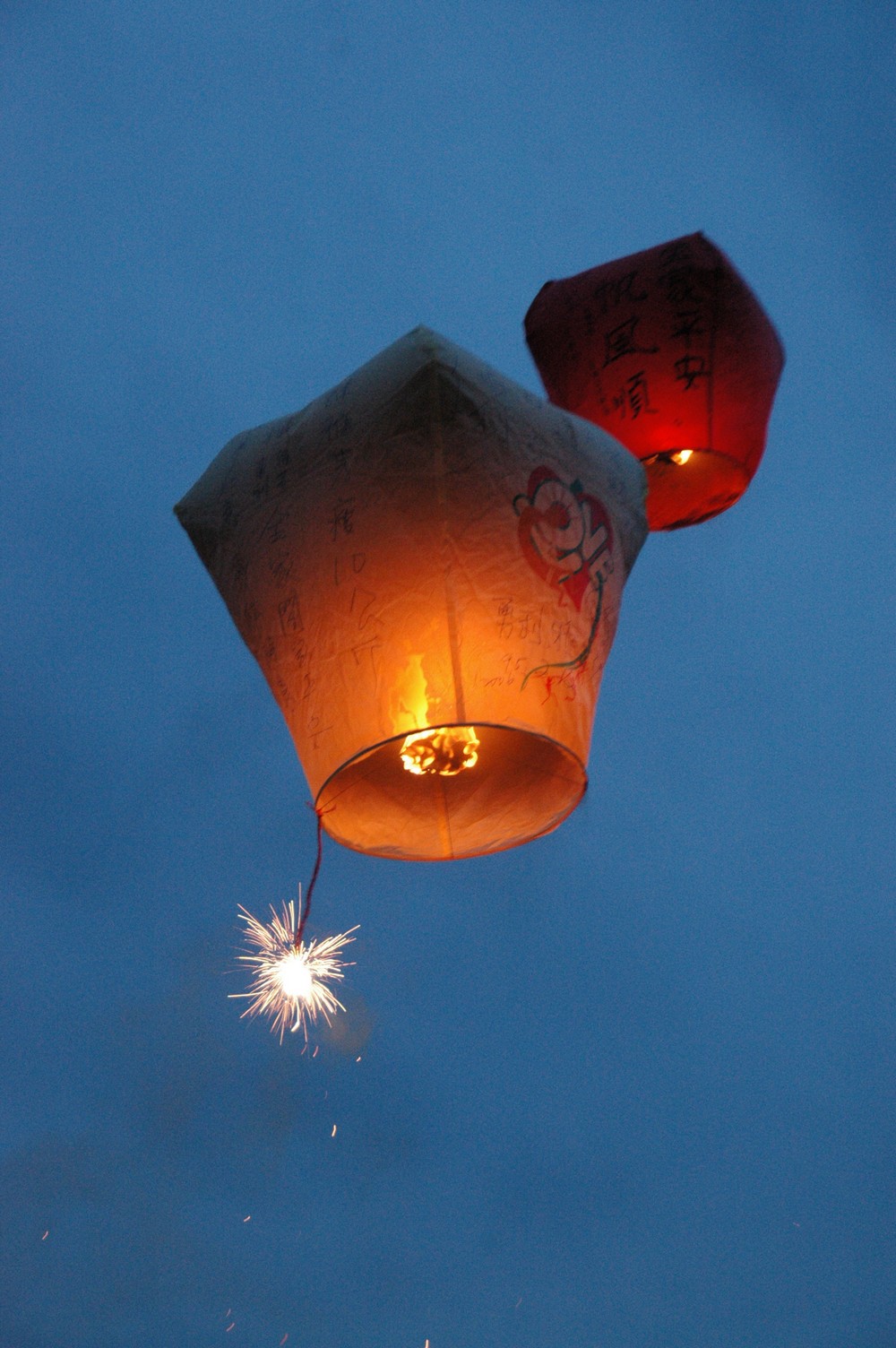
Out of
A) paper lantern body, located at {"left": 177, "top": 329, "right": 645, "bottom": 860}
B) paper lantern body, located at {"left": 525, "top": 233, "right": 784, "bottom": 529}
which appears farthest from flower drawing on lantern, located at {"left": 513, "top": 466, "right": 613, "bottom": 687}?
paper lantern body, located at {"left": 525, "top": 233, "right": 784, "bottom": 529}

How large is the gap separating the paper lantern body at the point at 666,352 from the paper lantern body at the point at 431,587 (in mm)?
715

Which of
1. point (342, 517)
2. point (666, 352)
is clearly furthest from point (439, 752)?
point (666, 352)

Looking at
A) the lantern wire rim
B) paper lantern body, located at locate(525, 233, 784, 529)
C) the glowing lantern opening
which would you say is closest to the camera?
the lantern wire rim

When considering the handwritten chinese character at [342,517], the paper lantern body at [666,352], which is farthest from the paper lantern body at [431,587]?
the paper lantern body at [666,352]

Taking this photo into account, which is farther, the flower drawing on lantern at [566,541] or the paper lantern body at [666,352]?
the paper lantern body at [666,352]

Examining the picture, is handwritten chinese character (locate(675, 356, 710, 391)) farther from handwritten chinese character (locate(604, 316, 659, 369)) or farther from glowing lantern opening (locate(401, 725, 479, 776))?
glowing lantern opening (locate(401, 725, 479, 776))

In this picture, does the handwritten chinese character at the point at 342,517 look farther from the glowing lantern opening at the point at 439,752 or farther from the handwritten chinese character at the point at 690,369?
the handwritten chinese character at the point at 690,369

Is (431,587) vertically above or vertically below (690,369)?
below

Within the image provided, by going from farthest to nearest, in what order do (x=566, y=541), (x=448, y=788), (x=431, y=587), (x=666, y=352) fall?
1. (x=666, y=352)
2. (x=448, y=788)
3. (x=566, y=541)
4. (x=431, y=587)

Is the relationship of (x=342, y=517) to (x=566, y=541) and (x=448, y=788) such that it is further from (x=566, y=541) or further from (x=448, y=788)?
(x=448, y=788)

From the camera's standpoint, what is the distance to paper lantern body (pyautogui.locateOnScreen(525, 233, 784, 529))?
4043mm

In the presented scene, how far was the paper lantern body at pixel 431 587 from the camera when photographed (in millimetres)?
2859

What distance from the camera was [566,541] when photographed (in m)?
3.11

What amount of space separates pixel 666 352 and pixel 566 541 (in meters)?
1.25
